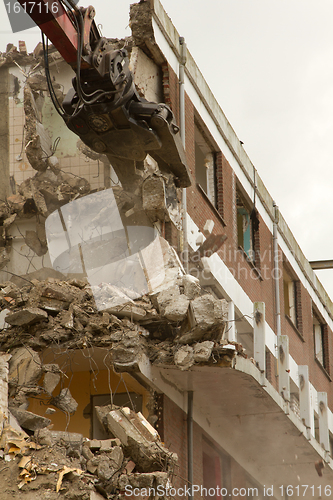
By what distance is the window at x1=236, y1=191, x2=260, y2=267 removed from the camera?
1866cm

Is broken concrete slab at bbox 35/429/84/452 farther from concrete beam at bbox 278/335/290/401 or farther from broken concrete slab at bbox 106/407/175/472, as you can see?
concrete beam at bbox 278/335/290/401

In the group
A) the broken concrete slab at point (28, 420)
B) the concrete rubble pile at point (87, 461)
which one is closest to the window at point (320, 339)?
the concrete rubble pile at point (87, 461)

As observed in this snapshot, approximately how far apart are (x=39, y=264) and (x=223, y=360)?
3.96 metres

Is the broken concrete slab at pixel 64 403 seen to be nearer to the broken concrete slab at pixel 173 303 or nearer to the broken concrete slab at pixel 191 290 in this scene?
the broken concrete slab at pixel 173 303

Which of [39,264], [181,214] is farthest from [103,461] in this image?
[181,214]

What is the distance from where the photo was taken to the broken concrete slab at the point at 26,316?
9977 millimetres

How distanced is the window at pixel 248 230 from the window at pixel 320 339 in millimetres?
7199

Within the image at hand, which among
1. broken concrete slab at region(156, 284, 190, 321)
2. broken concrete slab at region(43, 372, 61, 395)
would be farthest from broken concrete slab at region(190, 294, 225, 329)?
broken concrete slab at region(43, 372, 61, 395)

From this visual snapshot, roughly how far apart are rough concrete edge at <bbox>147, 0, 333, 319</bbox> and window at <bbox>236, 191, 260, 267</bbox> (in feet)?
2.72

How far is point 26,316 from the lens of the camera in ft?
32.8

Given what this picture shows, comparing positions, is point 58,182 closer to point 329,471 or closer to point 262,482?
point 262,482

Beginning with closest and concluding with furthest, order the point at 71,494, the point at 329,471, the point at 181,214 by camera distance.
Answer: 1. the point at 71,494
2. the point at 181,214
3. the point at 329,471

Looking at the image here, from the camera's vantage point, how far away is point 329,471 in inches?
736

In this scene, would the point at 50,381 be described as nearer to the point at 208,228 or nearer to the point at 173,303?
the point at 173,303
